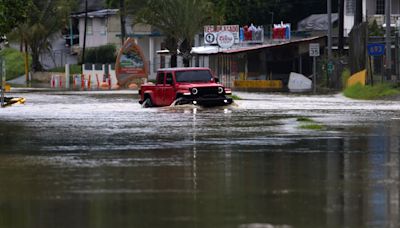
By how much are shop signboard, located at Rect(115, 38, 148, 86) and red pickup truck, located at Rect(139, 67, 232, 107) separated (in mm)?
32642

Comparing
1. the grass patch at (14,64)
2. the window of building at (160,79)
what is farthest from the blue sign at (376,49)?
the grass patch at (14,64)

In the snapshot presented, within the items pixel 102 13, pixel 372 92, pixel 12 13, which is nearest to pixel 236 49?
pixel 372 92

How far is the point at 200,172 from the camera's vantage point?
53.1 feet

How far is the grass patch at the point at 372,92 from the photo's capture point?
44.1 m

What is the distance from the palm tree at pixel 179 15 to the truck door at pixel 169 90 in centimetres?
4564

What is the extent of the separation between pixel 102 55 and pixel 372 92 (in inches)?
2229

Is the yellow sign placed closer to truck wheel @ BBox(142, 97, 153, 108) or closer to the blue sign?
the blue sign

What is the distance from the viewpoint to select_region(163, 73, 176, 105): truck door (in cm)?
3734

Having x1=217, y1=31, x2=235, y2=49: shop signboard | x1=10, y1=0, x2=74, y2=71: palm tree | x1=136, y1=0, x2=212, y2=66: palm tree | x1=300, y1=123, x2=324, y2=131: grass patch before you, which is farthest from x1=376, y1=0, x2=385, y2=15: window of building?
x1=300, y1=123, x2=324, y2=131: grass patch

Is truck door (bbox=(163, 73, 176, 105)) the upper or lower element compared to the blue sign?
lower

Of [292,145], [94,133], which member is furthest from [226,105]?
[292,145]

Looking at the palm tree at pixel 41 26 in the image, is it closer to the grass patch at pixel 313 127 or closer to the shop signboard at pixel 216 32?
the shop signboard at pixel 216 32

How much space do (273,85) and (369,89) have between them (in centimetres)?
2218

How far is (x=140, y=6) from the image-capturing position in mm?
86875
